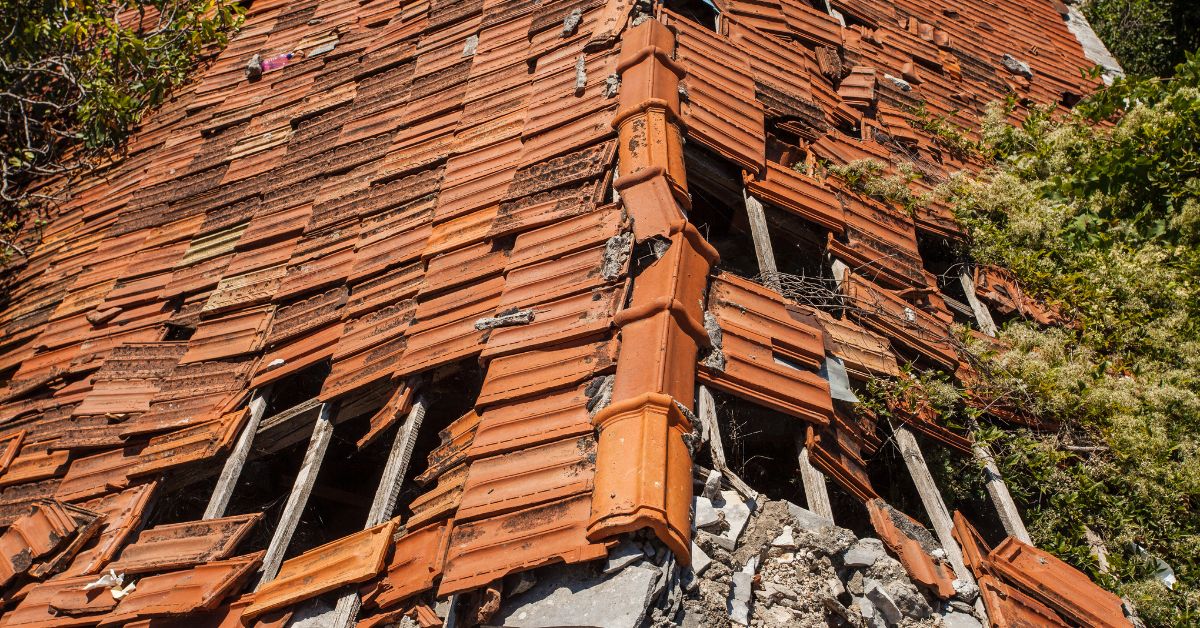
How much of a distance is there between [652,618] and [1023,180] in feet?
16.6

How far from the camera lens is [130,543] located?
16.1ft

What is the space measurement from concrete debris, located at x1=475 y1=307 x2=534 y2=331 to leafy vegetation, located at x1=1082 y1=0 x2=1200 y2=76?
389 inches

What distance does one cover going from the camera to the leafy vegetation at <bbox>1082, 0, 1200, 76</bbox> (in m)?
10.7

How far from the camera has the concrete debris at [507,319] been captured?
4219mm

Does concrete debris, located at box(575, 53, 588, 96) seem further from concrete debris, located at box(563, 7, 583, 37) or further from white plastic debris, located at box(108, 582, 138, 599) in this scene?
white plastic debris, located at box(108, 582, 138, 599)

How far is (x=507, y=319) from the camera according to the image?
427cm

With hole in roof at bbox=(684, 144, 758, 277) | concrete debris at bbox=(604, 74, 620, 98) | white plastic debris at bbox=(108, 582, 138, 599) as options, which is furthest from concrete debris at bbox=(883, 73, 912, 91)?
white plastic debris at bbox=(108, 582, 138, 599)

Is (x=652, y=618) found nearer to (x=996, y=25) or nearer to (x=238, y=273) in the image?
(x=238, y=273)

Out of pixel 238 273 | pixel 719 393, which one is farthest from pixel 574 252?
pixel 238 273

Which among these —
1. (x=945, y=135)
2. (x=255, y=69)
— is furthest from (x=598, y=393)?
(x=255, y=69)

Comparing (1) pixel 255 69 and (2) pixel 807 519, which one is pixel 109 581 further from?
(1) pixel 255 69

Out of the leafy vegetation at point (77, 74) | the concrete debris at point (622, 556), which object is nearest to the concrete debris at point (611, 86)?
the concrete debris at point (622, 556)

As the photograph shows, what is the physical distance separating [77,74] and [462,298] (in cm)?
677

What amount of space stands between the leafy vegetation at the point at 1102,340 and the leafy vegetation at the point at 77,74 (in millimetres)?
7015
